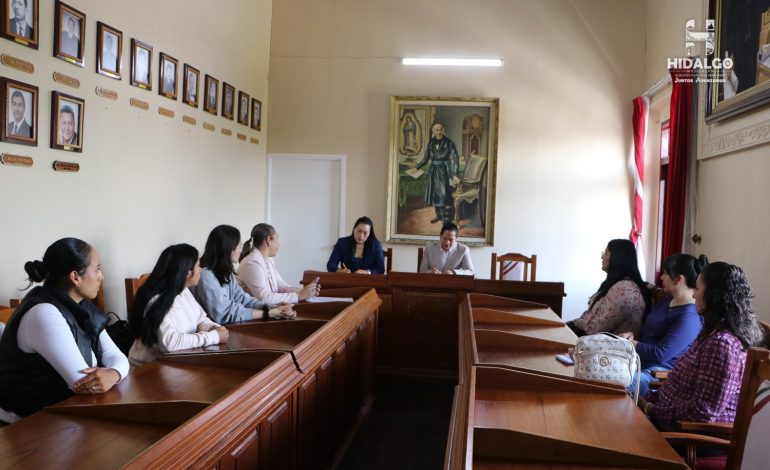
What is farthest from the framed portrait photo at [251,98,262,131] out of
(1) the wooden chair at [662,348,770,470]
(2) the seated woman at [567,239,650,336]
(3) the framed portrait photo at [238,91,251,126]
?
(1) the wooden chair at [662,348,770,470]

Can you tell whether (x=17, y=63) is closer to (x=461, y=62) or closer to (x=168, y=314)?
(x=168, y=314)

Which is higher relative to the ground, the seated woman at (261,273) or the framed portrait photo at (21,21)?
the framed portrait photo at (21,21)

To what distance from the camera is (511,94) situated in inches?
303

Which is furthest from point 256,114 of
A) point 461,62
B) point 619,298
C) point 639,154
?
point 619,298

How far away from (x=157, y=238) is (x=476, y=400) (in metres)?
4.17

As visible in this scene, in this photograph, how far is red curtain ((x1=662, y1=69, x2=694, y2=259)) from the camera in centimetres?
544

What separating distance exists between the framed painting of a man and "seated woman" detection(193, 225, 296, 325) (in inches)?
166

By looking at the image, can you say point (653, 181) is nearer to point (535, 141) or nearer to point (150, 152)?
point (535, 141)

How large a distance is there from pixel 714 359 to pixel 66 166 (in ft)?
13.8

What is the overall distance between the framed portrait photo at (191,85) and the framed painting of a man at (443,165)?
8.42 feet

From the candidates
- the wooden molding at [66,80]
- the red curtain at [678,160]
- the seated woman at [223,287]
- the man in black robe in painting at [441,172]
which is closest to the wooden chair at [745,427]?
the seated woman at [223,287]

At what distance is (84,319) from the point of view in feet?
7.54

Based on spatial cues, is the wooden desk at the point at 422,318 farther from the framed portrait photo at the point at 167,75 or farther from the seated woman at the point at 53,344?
the seated woman at the point at 53,344

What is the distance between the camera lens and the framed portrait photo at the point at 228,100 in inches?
267
